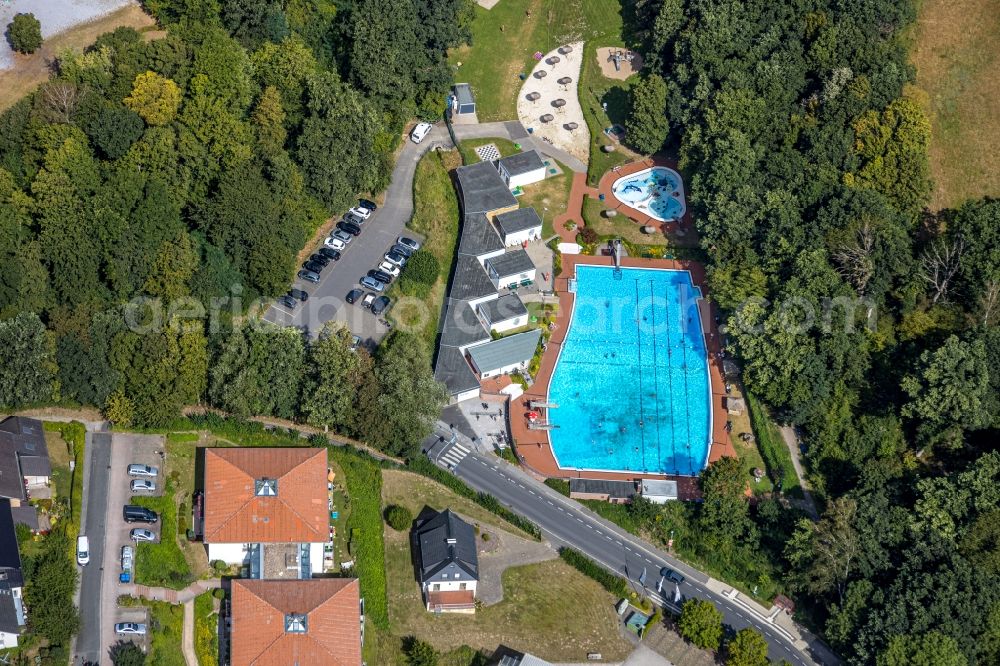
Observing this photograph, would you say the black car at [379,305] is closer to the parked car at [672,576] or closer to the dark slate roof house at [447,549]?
the dark slate roof house at [447,549]

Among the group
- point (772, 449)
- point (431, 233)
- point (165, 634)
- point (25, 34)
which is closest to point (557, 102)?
point (431, 233)

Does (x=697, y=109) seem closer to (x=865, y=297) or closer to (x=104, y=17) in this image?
(x=865, y=297)

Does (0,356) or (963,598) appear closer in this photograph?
(963,598)

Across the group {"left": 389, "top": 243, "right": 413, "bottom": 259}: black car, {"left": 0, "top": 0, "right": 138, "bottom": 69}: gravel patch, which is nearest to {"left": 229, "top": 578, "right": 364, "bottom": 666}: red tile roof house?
{"left": 389, "top": 243, "right": 413, "bottom": 259}: black car

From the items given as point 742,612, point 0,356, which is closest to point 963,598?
point 742,612

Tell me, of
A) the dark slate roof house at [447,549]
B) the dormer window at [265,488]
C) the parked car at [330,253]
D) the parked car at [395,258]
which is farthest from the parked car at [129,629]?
the parked car at [395,258]

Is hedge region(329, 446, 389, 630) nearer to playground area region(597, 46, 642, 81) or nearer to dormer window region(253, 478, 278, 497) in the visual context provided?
dormer window region(253, 478, 278, 497)
